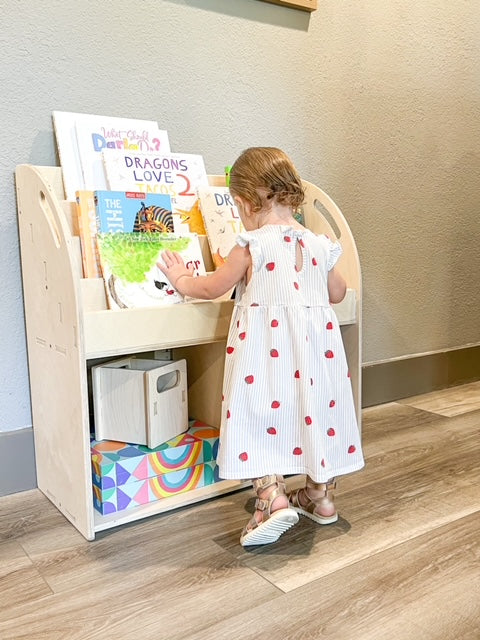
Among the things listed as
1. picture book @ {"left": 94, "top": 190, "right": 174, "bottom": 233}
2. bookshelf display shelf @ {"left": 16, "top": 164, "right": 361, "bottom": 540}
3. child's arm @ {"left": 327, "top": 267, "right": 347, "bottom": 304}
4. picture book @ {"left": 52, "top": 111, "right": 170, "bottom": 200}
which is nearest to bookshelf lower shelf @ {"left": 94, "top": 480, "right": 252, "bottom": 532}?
bookshelf display shelf @ {"left": 16, "top": 164, "right": 361, "bottom": 540}

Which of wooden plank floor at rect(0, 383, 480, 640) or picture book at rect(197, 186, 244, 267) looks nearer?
wooden plank floor at rect(0, 383, 480, 640)

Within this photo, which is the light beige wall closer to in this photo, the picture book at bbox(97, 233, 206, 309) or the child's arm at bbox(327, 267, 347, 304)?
the picture book at bbox(97, 233, 206, 309)

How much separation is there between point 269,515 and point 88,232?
0.68m

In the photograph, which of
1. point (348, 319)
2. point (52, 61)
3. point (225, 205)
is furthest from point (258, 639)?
point (52, 61)

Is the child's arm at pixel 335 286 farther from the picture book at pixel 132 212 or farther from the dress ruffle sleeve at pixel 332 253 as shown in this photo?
the picture book at pixel 132 212

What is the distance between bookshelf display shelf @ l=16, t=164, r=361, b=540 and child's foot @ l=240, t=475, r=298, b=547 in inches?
8.0

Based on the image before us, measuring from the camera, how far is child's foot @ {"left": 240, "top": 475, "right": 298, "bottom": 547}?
42.5 inches

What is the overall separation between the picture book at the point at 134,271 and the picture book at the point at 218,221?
6.3 inches

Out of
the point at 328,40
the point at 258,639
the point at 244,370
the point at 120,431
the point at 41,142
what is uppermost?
the point at 328,40

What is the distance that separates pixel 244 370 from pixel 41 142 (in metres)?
0.72

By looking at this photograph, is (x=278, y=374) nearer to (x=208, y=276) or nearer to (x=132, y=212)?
(x=208, y=276)

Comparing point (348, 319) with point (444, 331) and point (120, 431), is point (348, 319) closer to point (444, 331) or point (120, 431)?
point (120, 431)

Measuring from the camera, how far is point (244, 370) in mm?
1128

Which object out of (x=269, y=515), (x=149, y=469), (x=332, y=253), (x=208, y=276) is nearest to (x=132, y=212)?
(x=208, y=276)
